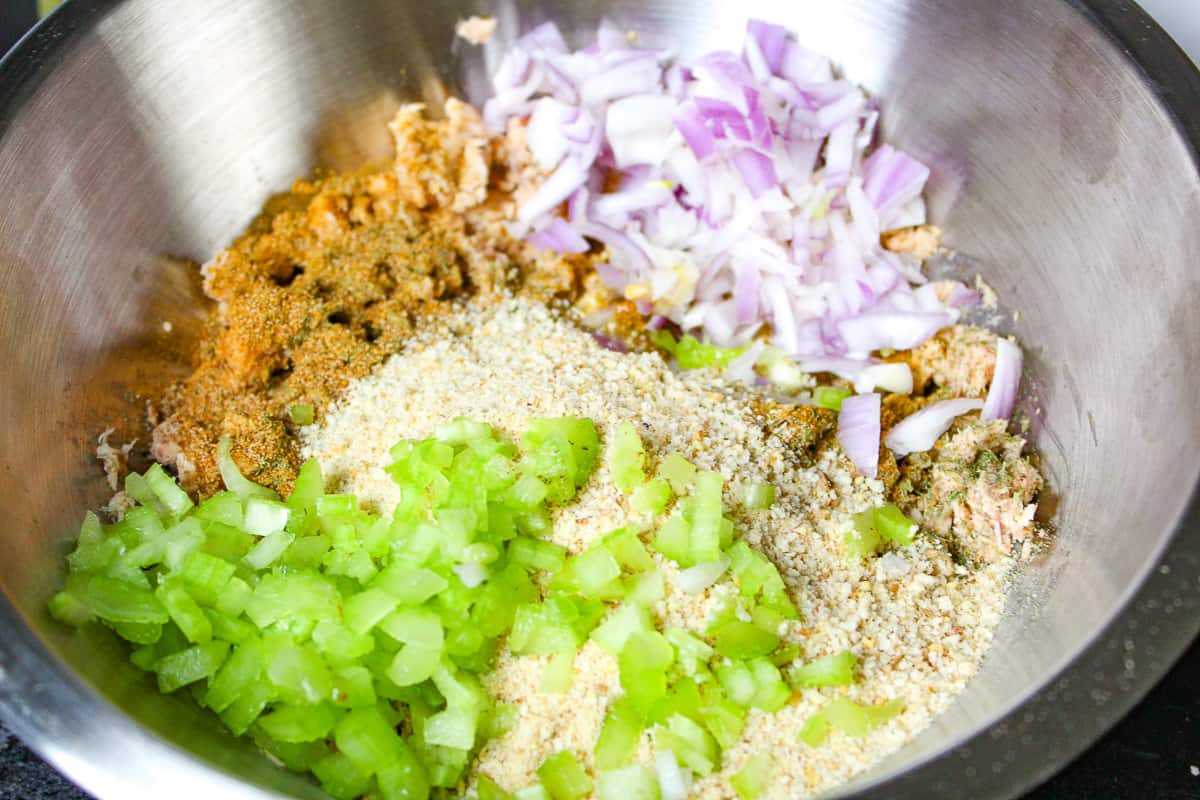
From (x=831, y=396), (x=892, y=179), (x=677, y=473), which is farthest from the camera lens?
(x=892, y=179)

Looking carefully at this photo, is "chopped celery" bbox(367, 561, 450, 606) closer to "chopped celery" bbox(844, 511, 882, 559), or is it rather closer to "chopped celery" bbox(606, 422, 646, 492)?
"chopped celery" bbox(606, 422, 646, 492)

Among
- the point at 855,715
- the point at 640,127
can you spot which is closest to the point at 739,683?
the point at 855,715

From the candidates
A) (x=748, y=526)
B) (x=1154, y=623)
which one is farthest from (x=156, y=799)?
(x=1154, y=623)

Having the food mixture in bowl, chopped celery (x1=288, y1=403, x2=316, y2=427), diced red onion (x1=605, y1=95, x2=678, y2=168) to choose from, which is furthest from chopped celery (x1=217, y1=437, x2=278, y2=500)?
diced red onion (x1=605, y1=95, x2=678, y2=168)

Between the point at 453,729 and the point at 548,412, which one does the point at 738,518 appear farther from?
the point at 453,729

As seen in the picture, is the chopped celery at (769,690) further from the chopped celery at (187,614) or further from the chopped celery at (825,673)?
the chopped celery at (187,614)

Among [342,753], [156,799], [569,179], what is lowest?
[569,179]

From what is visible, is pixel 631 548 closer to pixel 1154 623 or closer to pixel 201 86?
pixel 1154 623
